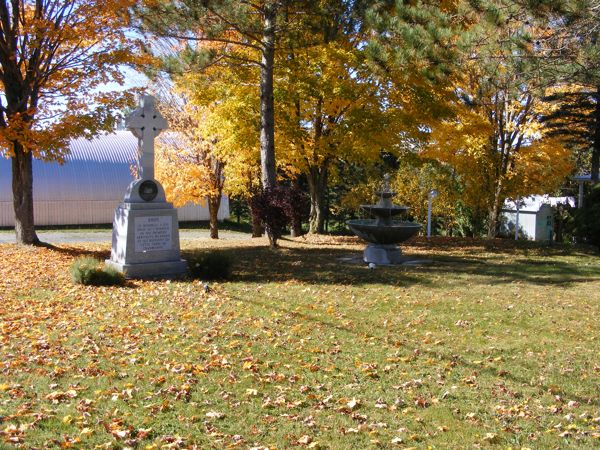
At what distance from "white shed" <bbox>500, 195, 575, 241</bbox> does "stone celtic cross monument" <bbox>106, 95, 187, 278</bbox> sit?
21.8 metres

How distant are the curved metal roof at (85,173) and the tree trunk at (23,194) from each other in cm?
1653

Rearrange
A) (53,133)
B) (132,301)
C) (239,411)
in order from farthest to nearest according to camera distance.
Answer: (53,133)
(132,301)
(239,411)

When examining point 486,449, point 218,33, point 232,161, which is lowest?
point 486,449

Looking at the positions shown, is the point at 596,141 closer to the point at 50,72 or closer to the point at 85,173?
the point at 50,72

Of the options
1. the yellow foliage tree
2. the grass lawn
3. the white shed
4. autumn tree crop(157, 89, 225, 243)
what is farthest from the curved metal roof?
the grass lawn

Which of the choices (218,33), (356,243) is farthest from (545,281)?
(218,33)

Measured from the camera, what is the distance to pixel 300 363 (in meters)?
6.14

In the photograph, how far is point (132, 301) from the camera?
8.90 metres

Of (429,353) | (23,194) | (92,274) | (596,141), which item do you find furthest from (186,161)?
(429,353)

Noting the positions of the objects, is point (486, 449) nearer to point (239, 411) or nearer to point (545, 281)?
point (239, 411)

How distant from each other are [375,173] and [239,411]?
26688 millimetres

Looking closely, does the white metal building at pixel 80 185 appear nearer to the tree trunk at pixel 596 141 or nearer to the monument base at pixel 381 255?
the monument base at pixel 381 255

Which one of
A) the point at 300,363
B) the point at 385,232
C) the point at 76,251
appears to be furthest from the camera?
the point at 76,251

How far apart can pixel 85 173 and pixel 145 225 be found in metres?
24.8
